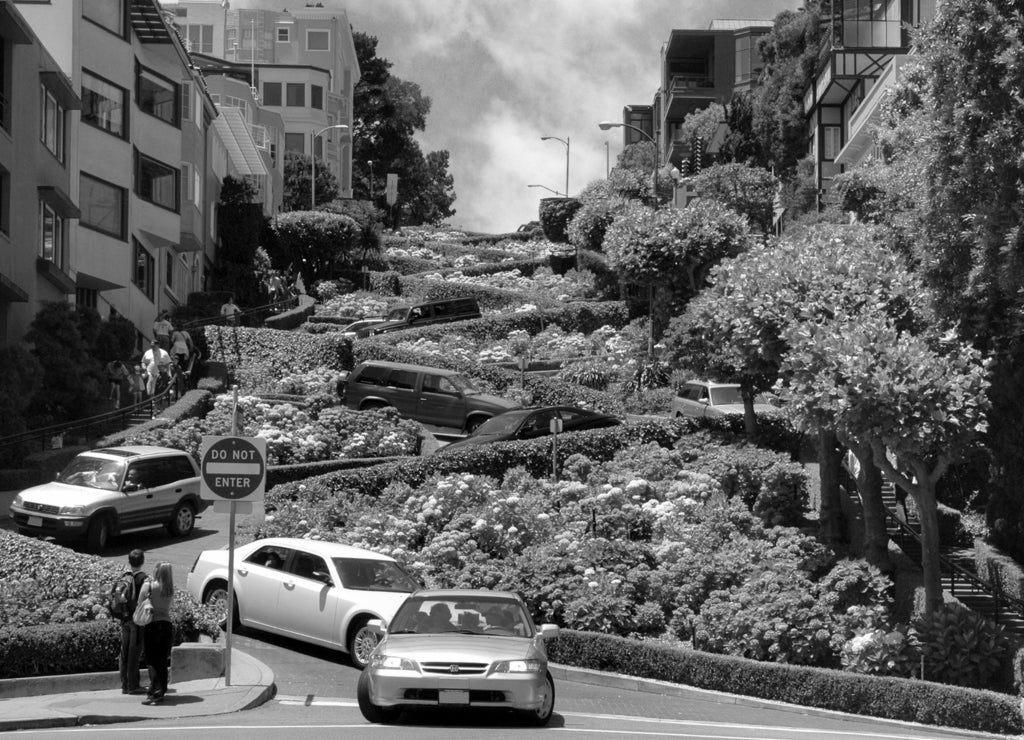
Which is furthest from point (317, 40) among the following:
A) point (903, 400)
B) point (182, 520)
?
point (903, 400)

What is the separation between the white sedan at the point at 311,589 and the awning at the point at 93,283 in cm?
2246

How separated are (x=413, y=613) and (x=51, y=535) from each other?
10.3m

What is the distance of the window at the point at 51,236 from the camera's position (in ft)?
118

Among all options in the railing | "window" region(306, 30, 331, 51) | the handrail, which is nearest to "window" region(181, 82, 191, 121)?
the railing

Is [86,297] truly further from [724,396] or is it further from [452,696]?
[452,696]

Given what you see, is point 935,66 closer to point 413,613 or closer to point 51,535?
point 413,613

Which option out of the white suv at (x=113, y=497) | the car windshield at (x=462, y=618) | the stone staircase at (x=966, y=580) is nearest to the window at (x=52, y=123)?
the white suv at (x=113, y=497)

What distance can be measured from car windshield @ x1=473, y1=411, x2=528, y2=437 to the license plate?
17778mm

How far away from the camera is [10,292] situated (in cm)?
3269

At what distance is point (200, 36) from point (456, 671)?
107 meters

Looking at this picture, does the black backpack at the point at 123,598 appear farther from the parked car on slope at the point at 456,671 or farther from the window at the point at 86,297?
the window at the point at 86,297

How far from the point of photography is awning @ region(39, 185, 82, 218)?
35344 millimetres

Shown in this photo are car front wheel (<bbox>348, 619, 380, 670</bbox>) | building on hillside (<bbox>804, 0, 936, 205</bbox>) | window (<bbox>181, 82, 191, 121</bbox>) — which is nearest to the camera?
car front wheel (<bbox>348, 619, 380, 670</bbox>)

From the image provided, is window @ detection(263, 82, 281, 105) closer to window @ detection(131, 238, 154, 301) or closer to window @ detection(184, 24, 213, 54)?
window @ detection(184, 24, 213, 54)
